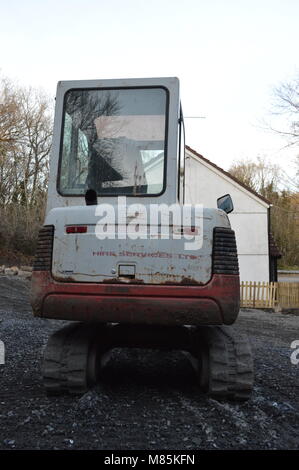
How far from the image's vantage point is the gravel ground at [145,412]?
2.89 metres

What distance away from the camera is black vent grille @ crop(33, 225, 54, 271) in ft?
11.9

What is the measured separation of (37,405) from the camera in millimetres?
3578

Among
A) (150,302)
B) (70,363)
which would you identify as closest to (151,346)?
(70,363)

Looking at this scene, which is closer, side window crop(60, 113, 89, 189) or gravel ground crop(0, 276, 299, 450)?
gravel ground crop(0, 276, 299, 450)

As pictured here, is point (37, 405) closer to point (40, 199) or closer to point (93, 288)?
point (93, 288)

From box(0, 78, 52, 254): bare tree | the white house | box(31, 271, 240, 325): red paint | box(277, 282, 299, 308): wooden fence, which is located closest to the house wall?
the white house

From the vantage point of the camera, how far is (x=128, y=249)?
139 inches

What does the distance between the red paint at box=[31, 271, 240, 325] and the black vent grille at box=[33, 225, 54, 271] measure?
184mm

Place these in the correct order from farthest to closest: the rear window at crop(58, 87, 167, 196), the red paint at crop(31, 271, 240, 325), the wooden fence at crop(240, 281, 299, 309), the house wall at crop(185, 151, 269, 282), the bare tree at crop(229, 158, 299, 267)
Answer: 1. the bare tree at crop(229, 158, 299, 267)
2. the house wall at crop(185, 151, 269, 282)
3. the wooden fence at crop(240, 281, 299, 309)
4. the rear window at crop(58, 87, 167, 196)
5. the red paint at crop(31, 271, 240, 325)

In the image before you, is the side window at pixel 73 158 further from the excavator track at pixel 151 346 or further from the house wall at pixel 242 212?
the house wall at pixel 242 212
